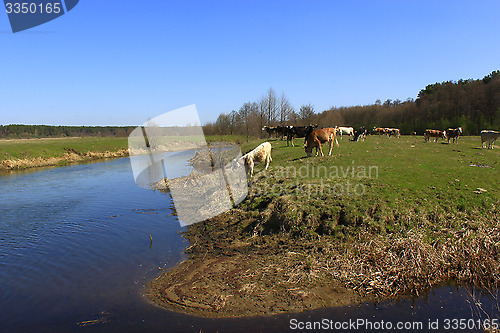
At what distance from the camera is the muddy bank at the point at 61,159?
38.8 metres

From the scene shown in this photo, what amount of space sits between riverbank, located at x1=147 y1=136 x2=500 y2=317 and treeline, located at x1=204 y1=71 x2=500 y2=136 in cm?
4142

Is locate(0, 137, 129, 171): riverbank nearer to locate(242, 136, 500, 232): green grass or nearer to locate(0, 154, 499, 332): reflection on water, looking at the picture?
locate(0, 154, 499, 332): reflection on water

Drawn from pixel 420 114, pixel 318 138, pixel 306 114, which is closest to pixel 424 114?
pixel 420 114

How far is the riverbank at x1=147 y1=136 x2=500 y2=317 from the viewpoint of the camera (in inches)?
281

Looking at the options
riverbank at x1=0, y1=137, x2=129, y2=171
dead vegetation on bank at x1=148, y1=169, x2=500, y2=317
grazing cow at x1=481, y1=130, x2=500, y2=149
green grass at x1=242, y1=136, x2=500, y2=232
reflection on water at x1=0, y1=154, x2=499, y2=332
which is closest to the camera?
reflection on water at x1=0, y1=154, x2=499, y2=332

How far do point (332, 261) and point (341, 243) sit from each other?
104 centimetres

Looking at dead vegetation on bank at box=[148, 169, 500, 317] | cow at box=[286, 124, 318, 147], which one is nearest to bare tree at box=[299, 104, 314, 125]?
cow at box=[286, 124, 318, 147]

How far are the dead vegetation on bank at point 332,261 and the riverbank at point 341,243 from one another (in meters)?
0.03

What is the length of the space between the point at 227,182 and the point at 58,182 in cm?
1908


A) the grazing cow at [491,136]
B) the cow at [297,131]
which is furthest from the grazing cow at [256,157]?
the grazing cow at [491,136]

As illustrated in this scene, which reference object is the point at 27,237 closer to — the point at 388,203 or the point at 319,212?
the point at 319,212

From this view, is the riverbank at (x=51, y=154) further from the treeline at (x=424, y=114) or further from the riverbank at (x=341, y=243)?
the riverbank at (x=341, y=243)

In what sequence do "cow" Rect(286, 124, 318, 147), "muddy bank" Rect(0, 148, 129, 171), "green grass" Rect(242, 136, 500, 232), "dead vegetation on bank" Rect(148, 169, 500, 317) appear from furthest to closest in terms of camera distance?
"muddy bank" Rect(0, 148, 129, 171) < "cow" Rect(286, 124, 318, 147) < "green grass" Rect(242, 136, 500, 232) < "dead vegetation on bank" Rect(148, 169, 500, 317)

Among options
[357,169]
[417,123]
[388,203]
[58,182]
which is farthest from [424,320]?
[417,123]
